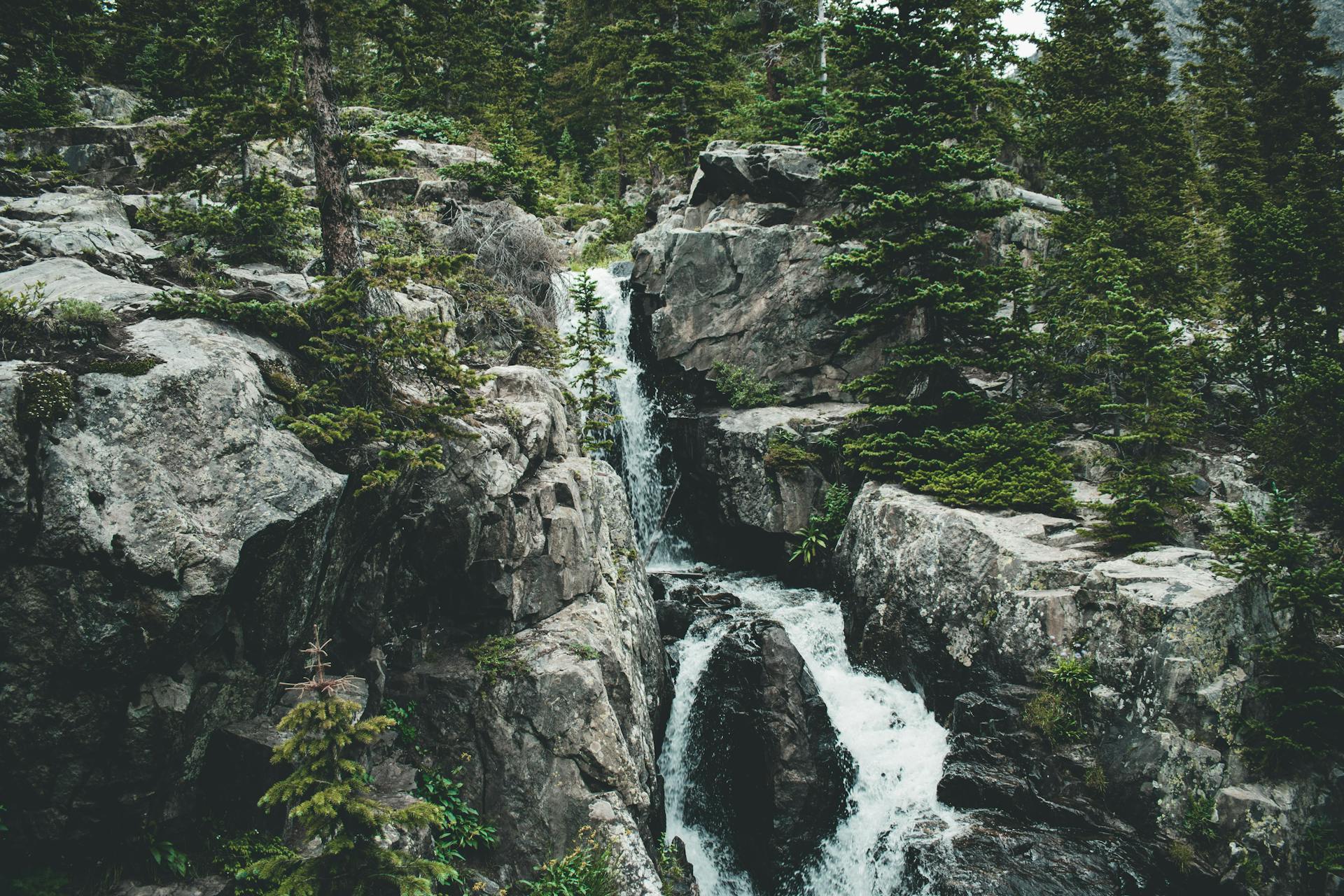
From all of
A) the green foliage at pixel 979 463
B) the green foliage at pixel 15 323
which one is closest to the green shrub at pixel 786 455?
the green foliage at pixel 979 463

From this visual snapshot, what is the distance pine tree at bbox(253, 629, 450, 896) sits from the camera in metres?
5.75

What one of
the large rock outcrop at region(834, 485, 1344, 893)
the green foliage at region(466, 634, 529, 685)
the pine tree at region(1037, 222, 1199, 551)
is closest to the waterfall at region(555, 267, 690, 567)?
the large rock outcrop at region(834, 485, 1344, 893)

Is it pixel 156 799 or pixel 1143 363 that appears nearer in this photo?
pixel 156 799

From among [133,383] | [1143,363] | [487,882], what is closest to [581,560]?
[487,882]

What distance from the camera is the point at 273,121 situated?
34.5 ft

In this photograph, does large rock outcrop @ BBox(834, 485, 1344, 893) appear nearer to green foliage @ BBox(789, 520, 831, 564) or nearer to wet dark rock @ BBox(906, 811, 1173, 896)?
wet dark rock @ BBox(906, 811, 1173, 896)

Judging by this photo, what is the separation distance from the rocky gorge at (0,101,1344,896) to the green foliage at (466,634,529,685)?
5 centimetres

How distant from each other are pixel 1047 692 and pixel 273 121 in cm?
1661

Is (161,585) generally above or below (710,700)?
above

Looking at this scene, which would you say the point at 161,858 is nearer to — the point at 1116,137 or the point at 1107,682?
the point at 1107,682

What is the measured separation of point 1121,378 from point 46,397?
2066 cm

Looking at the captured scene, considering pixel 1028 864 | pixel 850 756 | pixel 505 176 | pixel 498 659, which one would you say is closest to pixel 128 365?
pixel 498 659

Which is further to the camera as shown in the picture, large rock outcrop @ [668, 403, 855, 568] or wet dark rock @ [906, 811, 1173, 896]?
large rock outcrop @ [668, 403, 855, 568]

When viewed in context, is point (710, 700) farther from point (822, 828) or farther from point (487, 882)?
point (487, 882)
